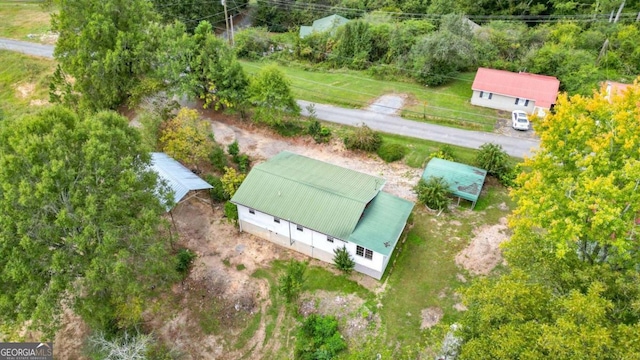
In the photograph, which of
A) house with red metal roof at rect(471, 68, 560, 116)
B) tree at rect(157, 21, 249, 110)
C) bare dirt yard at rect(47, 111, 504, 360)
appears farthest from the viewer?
house with red metal roof at rect(471, 68, 560, 116)

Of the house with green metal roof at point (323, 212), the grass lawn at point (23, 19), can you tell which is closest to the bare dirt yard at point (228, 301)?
the house with green metal roof at point (323, 212)

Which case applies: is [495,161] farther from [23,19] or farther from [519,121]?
[23,19]

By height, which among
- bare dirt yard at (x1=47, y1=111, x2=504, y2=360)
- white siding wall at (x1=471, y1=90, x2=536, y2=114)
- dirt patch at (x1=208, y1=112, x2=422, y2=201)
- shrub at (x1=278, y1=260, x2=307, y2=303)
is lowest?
bare dirt yard at (x1=47, y1=111, x2=504, y2=360)

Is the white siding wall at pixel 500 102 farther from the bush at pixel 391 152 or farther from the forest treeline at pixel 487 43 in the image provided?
the bush at pixel 391 152

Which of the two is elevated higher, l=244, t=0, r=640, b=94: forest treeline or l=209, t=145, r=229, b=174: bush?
l=244, t=0, r=640, b=94: forest treeline

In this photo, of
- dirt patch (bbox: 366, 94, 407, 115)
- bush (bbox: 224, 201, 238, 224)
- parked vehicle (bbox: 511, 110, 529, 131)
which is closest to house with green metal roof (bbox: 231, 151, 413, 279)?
bush (bbox: 224, 201, 238, 224)

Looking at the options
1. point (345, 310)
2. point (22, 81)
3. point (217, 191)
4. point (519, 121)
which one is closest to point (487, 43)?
point (519, 121)

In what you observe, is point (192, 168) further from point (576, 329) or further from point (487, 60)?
point (487, 60)

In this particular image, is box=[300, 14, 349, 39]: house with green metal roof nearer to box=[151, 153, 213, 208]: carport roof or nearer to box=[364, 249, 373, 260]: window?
box=[151, 153, 213, 208]: carport roof
